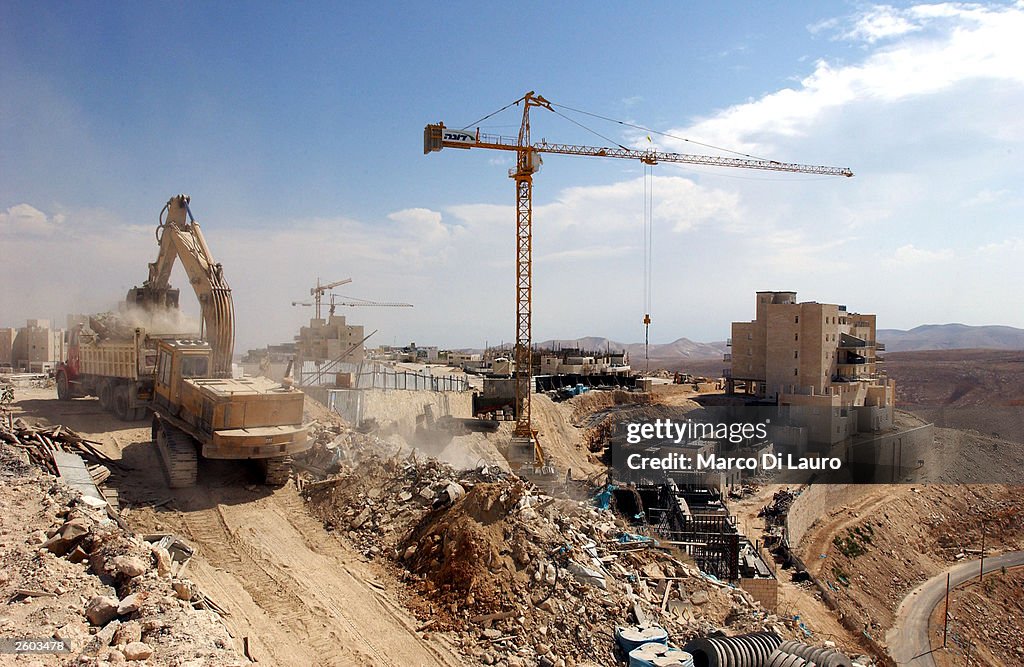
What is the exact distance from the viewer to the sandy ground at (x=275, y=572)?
789cm

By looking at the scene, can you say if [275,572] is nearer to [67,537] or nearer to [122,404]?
[67,537]

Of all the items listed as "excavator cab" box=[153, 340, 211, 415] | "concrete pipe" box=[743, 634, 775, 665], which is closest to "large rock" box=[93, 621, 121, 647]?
"excavator cab" box=[153, 340, 211, 415]

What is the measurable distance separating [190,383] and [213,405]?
1.19 m

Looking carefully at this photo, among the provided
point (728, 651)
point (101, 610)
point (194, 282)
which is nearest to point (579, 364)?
point (194, 282)

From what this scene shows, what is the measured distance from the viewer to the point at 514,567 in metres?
9.41

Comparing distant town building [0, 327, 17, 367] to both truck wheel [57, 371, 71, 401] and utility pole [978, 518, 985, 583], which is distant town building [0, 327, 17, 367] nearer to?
truck wheel [57, 371, 71, 401]

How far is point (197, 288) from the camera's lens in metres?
15.9

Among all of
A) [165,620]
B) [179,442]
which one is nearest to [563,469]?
[179,442]

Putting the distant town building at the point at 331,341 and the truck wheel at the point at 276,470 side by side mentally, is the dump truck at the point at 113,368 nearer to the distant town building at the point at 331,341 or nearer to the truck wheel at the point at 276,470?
the truck wheel at the point at 276,470

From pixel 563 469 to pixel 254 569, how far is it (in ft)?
72.4

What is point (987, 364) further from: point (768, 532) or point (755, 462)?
point (768, 532)

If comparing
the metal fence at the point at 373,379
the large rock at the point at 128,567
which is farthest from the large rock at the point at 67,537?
the metal fence at the point at 373,379

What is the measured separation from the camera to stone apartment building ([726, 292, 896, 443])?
37438 mm

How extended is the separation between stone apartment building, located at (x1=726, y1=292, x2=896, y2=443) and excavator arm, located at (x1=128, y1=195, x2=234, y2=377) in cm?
3170
